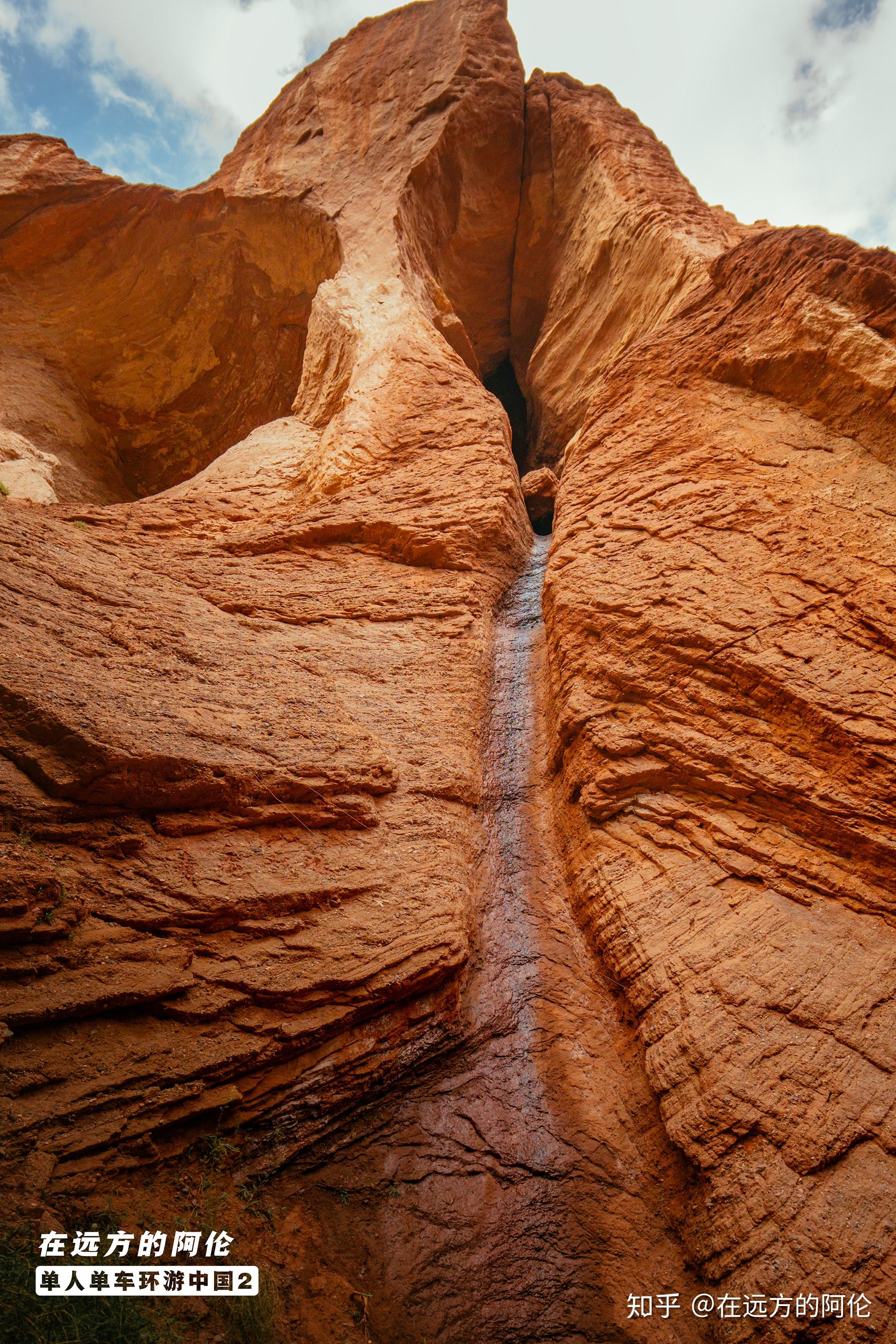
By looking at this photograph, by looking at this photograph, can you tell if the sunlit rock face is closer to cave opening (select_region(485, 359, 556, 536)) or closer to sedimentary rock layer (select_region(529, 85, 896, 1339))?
sedimentary rock layer (select_region(529, 85, 896, 1339))

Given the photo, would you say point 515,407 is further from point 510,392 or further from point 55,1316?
point 55,1316

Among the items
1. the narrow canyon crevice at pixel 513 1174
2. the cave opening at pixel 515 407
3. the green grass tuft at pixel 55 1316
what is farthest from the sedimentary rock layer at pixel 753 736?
the cave opening at pixel 515 407

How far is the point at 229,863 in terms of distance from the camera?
4.79 m

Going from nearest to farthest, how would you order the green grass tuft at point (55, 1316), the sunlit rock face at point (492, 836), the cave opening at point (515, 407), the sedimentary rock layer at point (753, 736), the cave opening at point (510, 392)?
the green grass tuft at point (55, 1316)
the sunlit rock face at point (492, 836)
the sedimentary rock layer at point (753, 736)
the cave opening at point (515, 407)
the cave opening at point (510, 392)

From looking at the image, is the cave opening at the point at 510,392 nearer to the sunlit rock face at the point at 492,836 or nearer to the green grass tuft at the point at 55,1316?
the sunlit rock face at the point at 492,836

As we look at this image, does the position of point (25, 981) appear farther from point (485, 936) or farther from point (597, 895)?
point (597, 895)

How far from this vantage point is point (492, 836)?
6.67 meters

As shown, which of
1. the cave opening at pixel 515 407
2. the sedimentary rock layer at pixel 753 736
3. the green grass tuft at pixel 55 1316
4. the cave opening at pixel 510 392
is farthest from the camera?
the cave opening at pixel 510 392

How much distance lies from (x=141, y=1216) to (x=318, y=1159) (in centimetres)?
128

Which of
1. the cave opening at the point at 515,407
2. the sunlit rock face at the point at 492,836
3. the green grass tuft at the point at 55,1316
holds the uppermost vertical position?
the cave opening at the point at 515,407

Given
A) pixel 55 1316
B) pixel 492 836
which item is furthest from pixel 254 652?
pixel 55 1316

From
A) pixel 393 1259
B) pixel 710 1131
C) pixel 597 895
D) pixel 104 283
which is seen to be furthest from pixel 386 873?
pixel 104 283

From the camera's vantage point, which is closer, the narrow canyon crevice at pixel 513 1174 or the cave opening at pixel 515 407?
the narrow canyon crevice at pixel 513 1174

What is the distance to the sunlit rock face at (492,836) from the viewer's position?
3809 mm
